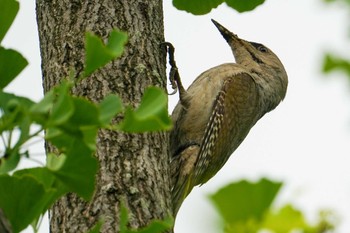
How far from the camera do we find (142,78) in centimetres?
388

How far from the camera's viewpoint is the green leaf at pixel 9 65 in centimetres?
201

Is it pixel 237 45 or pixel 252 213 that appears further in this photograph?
pixel 237 45

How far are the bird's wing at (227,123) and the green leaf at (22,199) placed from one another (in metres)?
3.80

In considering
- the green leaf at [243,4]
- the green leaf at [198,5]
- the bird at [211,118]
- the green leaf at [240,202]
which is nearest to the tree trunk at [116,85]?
the green leaf at [198,5]

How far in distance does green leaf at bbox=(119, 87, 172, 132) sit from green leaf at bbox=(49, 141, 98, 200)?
115 mm

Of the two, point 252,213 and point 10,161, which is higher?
point 252,213

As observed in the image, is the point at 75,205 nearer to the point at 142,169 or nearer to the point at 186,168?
the point at 142,169

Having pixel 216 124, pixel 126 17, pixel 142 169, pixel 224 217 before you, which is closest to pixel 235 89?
pixel 216 124

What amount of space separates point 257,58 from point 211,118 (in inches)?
54.8

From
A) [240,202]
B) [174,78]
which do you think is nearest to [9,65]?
[240,202]

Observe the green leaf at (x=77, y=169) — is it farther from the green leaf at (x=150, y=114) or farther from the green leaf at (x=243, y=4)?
the green leaf at (x=243, y=4)

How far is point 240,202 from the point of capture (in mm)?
1396

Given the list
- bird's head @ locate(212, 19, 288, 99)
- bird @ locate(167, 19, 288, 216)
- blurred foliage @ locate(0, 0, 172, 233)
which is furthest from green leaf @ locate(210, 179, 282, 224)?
bird's head @ locate(212, 19, 288, 99)

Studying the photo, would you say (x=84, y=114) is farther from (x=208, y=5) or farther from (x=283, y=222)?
(x=208, y=5)
